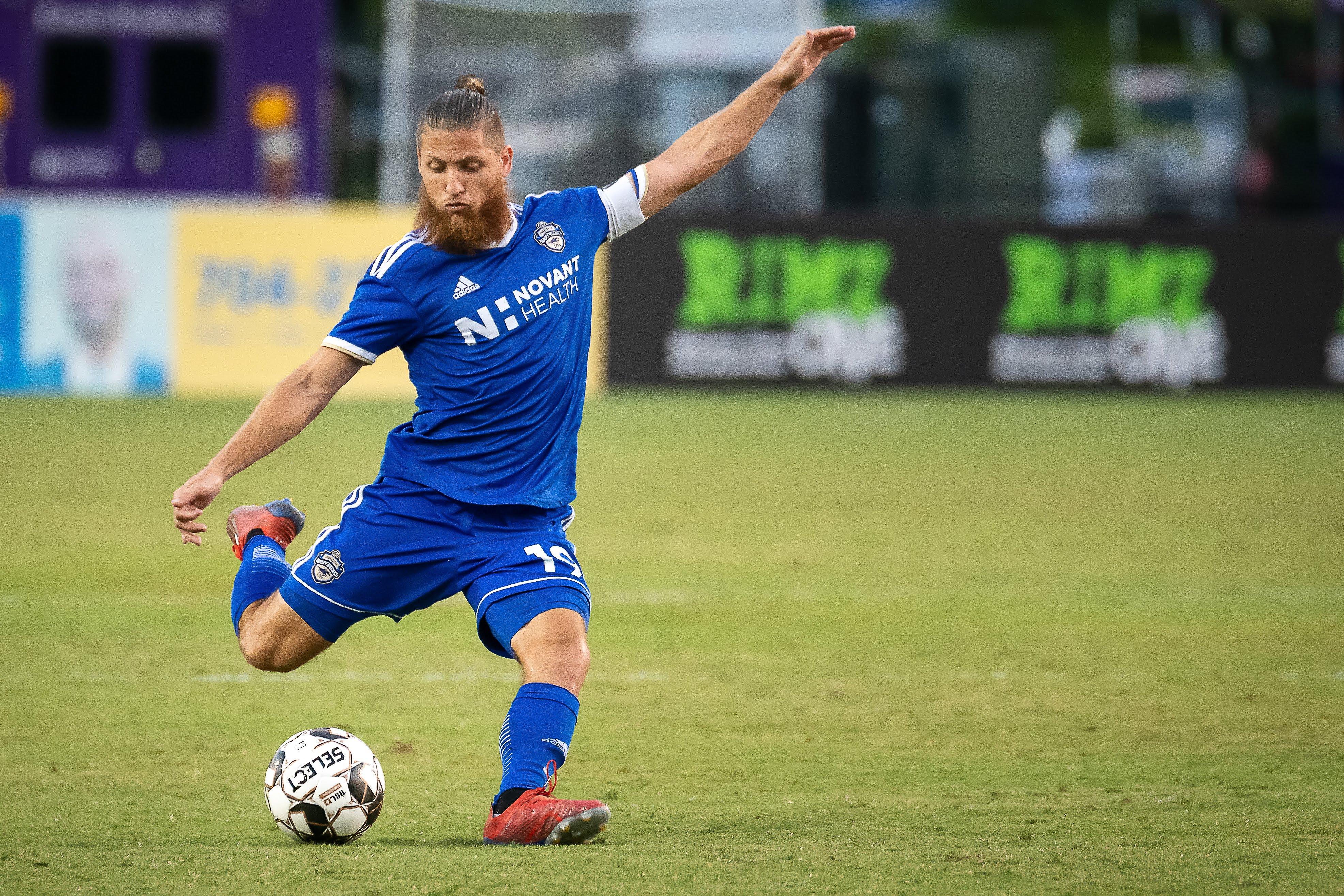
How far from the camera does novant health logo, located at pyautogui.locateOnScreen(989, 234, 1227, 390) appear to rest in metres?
19.5

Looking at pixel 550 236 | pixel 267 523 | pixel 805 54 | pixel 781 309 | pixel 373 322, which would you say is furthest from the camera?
pixel 781 309

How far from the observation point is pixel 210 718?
6.21 m

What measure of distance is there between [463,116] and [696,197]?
19.2 metres

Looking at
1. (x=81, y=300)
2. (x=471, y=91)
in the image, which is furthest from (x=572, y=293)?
(x=81, y=300)

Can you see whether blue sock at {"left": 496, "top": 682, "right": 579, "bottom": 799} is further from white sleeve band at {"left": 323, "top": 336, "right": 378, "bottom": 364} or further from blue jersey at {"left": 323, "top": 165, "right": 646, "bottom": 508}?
white sleeve band at {"left": 323, "top": 336, "right": 378, "bottom": 364}

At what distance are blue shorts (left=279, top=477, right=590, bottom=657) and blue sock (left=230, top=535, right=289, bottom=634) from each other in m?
0.22

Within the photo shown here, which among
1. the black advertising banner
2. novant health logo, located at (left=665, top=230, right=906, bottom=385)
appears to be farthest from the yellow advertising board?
novant health logo, located at (left=665, top=230, right=906, bottom=385)

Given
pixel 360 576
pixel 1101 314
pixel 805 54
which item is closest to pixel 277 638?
pixel 360 576

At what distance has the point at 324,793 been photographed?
15.0ft

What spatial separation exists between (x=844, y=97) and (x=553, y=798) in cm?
2017

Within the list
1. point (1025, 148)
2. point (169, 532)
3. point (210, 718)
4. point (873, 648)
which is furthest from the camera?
point (1025, 148)

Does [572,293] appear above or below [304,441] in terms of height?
above

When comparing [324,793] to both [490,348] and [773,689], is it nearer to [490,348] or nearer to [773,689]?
[490,348]

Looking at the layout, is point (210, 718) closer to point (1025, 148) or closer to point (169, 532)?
point (169, 532)
